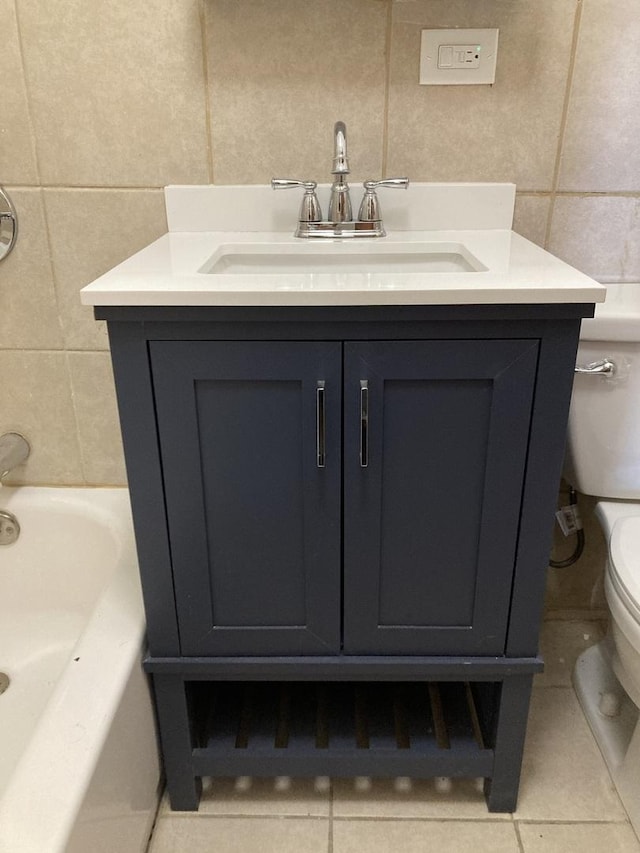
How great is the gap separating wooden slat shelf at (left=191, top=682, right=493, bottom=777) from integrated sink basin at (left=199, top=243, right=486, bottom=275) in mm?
737

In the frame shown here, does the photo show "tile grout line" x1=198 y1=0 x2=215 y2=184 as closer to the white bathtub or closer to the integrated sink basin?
the integrated sink basin

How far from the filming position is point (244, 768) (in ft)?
3.68

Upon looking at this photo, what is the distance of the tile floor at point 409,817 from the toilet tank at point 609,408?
53 cm

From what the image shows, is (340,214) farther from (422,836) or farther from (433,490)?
(422,836)

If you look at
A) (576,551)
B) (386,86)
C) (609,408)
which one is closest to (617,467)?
(609,408)

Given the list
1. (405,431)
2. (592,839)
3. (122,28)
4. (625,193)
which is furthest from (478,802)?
(122,28)

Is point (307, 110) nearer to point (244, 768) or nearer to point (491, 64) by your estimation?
point (491, 64)

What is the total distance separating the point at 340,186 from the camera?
3.71 ft

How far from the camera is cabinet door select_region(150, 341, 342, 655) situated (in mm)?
864

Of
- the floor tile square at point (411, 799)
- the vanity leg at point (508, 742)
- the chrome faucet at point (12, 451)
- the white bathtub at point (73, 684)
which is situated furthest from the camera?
the chrome faucet at point (12, 451)

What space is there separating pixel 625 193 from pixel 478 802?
1.12 m

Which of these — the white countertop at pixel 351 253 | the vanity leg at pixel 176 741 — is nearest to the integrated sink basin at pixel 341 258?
the white countertop at pixel 351 253

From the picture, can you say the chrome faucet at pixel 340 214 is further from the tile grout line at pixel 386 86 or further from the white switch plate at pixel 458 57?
the white switch plate at pixel 458 57

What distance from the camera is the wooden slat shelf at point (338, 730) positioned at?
1118 mm
